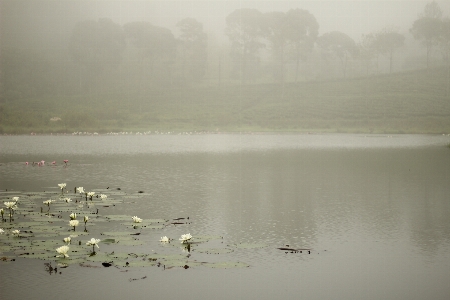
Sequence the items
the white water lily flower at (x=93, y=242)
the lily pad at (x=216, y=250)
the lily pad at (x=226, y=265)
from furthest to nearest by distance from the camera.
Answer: the lily pad at (x=216, y=250) < the white water lily flower at (x=93, y=242) < the lily pad at (x=226, y=265)

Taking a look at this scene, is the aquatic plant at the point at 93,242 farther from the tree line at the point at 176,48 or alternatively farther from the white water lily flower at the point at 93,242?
the tree line at the point at 176,48

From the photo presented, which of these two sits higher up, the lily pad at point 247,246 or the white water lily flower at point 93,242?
the white water lily flower at point 93,242

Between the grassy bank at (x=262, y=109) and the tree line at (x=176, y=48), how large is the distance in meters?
11.4

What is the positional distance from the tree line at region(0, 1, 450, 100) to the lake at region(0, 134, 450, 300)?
86.1 meters

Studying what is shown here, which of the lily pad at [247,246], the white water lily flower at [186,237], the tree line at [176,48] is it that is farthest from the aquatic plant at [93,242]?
the tree line at [176,48]

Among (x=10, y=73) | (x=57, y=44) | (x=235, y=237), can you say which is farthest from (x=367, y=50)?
(x=235, y=237)

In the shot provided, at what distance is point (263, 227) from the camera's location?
15094 millimetres

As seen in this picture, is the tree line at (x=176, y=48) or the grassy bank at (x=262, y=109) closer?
the grassy bank at (x=262, y=109)

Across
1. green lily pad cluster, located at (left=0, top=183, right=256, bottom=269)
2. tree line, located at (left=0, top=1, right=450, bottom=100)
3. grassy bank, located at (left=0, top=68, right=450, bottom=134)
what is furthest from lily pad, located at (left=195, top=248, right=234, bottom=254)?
tree line, located at (left=0, top=1, right=450, bottom=100)

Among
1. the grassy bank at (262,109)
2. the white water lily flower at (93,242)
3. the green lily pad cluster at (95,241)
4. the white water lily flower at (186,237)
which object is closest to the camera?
the green lily pad cluster at (95,241)

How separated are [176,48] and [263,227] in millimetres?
115768

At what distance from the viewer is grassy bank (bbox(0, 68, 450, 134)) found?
7100 cm

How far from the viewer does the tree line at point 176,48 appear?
116 meters

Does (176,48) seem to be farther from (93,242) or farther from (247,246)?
(93,242)
